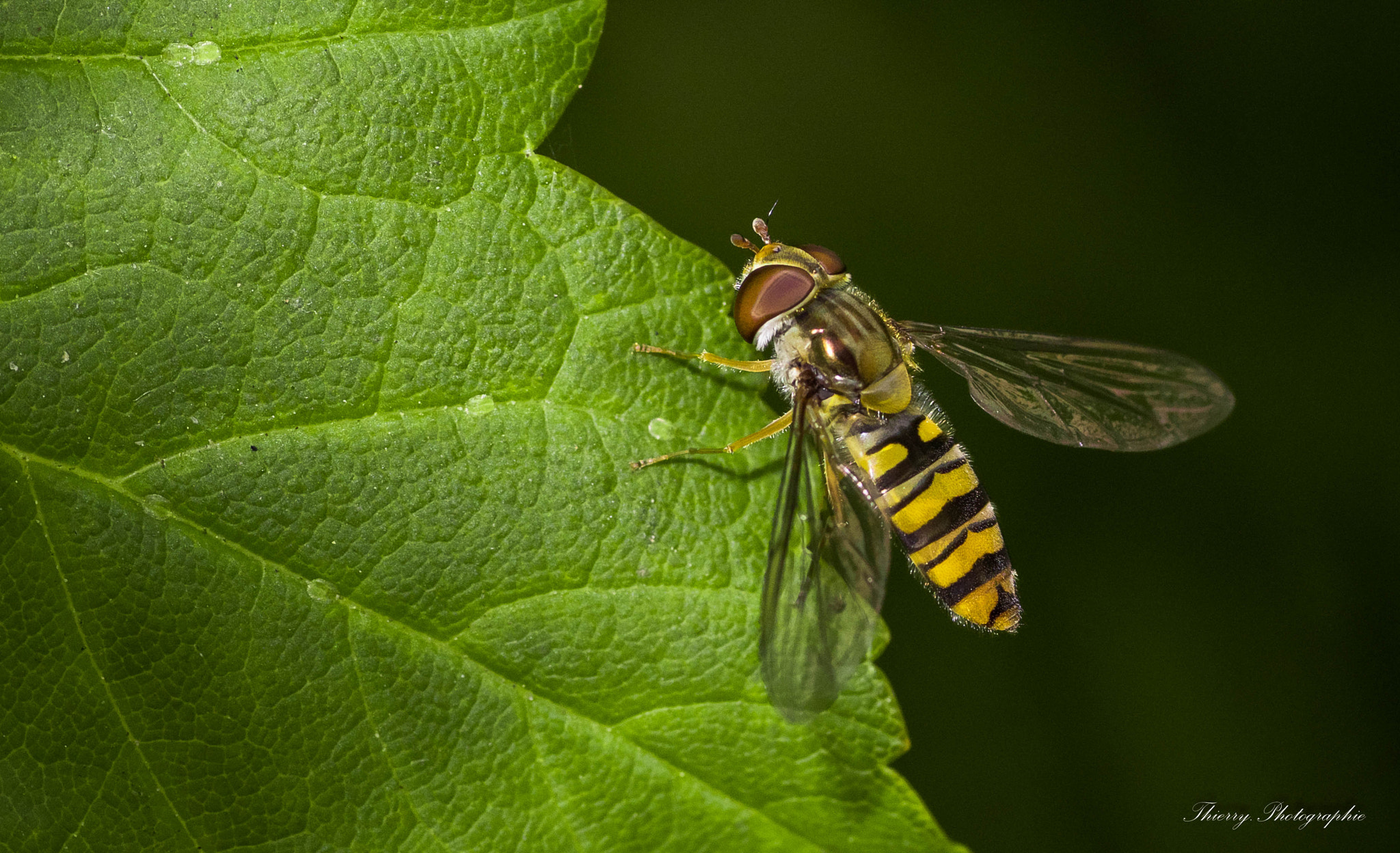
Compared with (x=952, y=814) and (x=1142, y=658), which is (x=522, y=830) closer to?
(x=952, y=814)

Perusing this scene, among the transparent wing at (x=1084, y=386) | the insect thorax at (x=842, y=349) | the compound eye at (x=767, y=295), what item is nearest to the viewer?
the compound eye at (x=767, y=295)

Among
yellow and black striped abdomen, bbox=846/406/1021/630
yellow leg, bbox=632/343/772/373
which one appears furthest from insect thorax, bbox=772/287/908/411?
yellow leg, bbox=632/343/772/373

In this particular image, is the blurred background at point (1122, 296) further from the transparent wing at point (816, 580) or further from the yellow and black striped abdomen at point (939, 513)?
the transparent wing at point (816, 580)

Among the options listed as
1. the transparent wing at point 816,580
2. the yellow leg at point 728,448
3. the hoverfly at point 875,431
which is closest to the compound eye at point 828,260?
the hoverfly at point 875,431

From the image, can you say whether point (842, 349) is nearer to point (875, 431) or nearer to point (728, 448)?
point (875, 431)

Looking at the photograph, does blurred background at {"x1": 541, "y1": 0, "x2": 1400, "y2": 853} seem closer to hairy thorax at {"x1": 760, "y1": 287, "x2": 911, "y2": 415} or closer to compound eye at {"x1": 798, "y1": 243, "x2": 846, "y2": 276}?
compound eye at {"x1": 798, "y1": 243, "x2": 846, "y2": 276}

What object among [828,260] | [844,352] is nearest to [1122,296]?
[828,260]

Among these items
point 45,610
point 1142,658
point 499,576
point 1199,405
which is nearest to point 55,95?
point 45,610

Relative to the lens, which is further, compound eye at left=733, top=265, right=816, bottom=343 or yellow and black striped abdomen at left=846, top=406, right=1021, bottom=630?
yellow and black striped abdomen at left=846, top=406, right=1021, bottom=630
